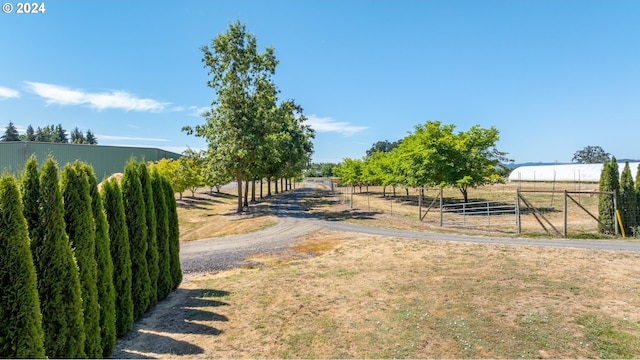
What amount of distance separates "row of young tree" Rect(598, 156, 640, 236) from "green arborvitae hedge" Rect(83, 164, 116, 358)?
78.6 feet

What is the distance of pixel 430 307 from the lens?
8.49 m

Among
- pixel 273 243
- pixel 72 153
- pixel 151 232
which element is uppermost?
pixel 72 153

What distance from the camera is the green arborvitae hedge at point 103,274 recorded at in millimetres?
6566

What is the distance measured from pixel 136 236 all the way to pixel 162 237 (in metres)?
1.46

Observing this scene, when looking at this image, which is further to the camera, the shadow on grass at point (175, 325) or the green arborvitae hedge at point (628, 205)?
the green arborvitae hedge at point (628, 205)

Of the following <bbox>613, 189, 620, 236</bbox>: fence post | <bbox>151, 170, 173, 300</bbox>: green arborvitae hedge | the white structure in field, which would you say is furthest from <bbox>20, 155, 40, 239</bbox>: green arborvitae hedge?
the white structure in field

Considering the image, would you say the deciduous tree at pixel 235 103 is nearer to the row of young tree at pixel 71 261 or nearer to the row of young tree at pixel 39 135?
the row of young tree at pixel 71 261

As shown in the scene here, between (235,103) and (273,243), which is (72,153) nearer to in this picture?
(235,103)

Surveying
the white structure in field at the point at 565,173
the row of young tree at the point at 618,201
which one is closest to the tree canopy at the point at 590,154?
the white structure in field at the point at 565,173

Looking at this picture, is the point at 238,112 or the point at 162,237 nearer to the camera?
the point at 162,237

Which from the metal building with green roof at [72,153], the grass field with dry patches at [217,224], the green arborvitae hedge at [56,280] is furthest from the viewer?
the metal building with green roof at [72,153]

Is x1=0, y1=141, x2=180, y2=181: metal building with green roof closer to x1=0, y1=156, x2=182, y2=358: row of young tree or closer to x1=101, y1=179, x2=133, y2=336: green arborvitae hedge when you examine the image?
x1=0, y1=156, x2=182, y2=358: row of young tree

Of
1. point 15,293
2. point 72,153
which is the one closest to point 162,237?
point 15,293

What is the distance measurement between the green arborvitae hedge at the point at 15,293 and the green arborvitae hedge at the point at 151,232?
13.8 feet
